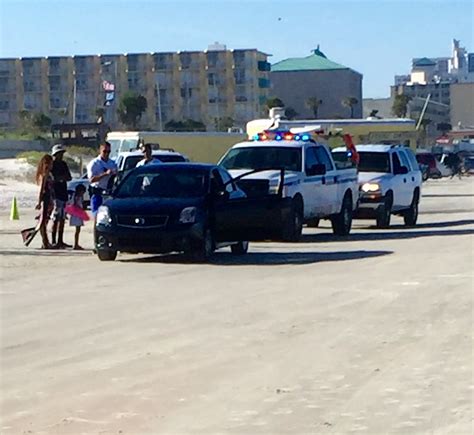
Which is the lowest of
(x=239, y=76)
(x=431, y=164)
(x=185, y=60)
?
(x=431, y=164)

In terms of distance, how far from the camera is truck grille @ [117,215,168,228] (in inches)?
711

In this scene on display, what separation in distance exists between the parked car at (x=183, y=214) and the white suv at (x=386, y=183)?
290 inches

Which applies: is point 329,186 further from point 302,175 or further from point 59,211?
point 59,211

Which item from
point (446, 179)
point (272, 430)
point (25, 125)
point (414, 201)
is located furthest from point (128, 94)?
point (272, 430)

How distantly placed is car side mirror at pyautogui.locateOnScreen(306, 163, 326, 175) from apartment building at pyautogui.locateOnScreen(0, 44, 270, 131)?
80.3 m

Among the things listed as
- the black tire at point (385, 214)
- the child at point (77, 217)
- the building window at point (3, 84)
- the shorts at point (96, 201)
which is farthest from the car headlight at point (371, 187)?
the building window at point (3, 84)

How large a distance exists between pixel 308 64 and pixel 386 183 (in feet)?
373

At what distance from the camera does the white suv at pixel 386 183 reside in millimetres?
27234

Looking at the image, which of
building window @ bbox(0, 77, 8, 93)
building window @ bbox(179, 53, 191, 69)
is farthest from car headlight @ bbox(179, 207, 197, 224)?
building window @ bbox(0, 77, 8, 93)

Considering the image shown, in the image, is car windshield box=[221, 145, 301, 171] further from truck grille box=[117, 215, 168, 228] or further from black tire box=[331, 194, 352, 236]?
truck grille box=[117, 215, 168, 228]

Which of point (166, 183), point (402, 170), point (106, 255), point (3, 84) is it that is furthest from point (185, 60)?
point (106, 255)

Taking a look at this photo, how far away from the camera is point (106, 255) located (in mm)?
18547

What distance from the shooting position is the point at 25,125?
100500mm

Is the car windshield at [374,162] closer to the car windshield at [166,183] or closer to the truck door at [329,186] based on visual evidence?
the truck door at [329,186]
